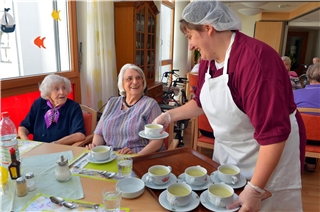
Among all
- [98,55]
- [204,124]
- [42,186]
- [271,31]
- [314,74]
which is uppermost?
[271,31]

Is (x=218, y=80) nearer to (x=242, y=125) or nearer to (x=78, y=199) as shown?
(x=242, y=125)

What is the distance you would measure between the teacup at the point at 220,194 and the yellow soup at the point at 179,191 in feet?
0.28

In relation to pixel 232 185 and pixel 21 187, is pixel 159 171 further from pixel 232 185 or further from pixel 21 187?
pixel 21 187

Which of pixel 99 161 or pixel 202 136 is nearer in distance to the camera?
pixel 99 161

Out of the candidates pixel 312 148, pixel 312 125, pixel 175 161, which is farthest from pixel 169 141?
pixel 312 148

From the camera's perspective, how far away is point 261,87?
0.83 meters

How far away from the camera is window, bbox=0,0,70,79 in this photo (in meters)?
2.20

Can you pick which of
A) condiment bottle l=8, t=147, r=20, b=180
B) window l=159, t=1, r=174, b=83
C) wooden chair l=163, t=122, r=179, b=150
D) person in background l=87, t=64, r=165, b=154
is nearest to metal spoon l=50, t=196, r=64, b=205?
condiment bottle l=8, t=147, r=20, b=180

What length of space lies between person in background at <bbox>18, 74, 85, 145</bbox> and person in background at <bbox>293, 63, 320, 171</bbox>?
2175 millimetres

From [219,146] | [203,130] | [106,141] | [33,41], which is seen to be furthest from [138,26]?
[219,146]

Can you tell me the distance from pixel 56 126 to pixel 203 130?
1.35 meters

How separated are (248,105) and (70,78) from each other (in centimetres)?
238

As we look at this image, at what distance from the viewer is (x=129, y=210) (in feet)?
2.85

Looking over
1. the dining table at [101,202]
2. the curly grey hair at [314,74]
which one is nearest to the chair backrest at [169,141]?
the dining table at [101,202]
